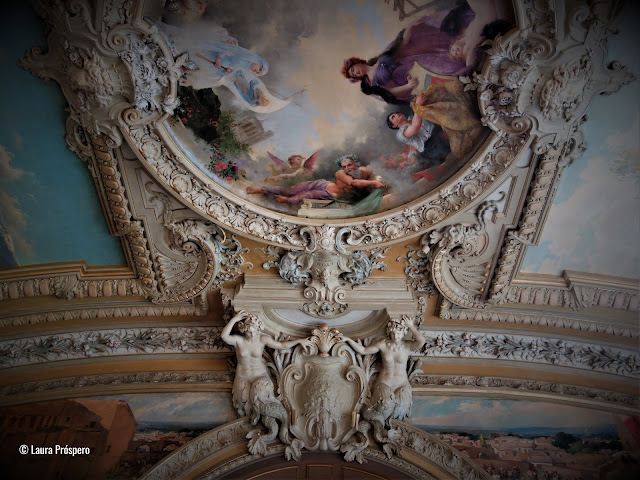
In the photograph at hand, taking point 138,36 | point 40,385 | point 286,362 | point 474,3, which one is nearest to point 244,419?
point 286,362

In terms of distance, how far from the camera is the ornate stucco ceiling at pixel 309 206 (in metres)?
5.91

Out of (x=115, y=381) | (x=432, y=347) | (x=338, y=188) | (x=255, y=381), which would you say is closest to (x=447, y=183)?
Result: (x=338, y=188)

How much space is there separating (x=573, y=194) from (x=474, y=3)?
8.78ft

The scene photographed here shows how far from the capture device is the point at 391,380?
24.0 feet

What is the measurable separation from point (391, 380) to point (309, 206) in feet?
8.18

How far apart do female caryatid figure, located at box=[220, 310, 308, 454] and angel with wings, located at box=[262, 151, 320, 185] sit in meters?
1.78

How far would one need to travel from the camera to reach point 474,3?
225 inches

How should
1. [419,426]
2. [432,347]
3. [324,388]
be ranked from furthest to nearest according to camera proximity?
[432,347] → [419,426] → [324,388]

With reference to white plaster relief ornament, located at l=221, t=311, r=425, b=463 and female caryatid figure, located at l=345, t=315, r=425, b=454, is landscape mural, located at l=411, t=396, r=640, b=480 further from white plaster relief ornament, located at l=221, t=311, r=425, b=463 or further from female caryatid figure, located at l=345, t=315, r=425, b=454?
white plaster relief ornament, located at l=221, t=311, r=425, b=463

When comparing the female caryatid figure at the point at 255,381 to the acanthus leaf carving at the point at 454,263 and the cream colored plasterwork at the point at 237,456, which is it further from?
the acanthus leaf carving at the point at 454,263

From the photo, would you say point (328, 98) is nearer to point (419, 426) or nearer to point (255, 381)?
point (255, 381)

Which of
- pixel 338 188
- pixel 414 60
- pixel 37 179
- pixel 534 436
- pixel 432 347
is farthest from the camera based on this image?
pixel 432 347

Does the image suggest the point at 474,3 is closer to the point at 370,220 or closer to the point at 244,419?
the point at 370,220

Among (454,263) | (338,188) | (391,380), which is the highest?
(338,188)
